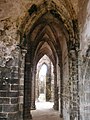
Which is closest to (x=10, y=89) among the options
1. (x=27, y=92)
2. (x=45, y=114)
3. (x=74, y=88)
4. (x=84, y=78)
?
(x=74, y=88)

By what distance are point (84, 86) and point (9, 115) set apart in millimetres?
2052

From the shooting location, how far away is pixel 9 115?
17.7 ft

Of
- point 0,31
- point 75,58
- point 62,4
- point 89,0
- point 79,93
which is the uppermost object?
point 62,4

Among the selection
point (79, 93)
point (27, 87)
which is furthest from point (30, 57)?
point (79, 93)

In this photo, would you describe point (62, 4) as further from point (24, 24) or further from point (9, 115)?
point (9, 115)

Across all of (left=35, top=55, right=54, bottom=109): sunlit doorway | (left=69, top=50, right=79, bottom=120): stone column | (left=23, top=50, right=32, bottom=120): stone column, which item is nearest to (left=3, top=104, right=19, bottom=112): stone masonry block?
(left=69, top=50, right=79, bottom=120): stone column

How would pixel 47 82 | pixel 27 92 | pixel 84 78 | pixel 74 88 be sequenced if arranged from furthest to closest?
pixel 47 82 → pixel 27 92 → pixel 74 88 → pixel 84 78

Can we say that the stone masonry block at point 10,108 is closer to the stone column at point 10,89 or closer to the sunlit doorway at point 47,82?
the stone column at point 10,89

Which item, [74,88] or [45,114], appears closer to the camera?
[74,88]

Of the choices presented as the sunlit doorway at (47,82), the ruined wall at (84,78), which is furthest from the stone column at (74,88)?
the sunlit doorway at (47,82)

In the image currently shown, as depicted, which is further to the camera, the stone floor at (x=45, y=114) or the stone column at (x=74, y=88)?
the stone floor at (x=45, y=114)


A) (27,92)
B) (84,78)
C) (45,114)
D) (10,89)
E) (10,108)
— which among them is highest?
(84,78)

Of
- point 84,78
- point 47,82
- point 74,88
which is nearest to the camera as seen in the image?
point 84,78

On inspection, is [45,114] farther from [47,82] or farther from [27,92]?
[47,82]
